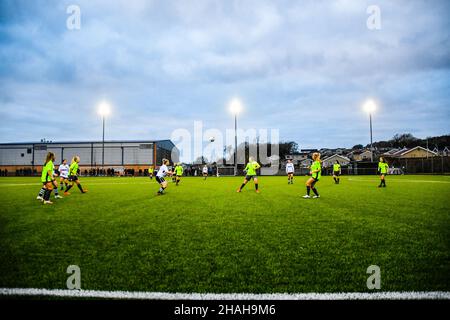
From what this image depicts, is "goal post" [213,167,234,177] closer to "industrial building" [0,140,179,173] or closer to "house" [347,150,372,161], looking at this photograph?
"industrial building" [0,140,179,173]

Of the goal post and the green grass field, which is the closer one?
the green grass field

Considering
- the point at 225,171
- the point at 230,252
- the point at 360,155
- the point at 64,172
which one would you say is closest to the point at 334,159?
the point at 360,155

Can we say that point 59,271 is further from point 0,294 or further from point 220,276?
point 220,276

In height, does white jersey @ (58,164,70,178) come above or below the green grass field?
above

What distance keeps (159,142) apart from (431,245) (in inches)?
2625

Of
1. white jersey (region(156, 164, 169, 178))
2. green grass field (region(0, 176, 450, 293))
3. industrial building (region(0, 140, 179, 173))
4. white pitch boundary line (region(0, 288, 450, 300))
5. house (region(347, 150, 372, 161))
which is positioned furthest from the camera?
house (region(347, 150, 372, 161))

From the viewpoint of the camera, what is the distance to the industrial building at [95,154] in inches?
2534

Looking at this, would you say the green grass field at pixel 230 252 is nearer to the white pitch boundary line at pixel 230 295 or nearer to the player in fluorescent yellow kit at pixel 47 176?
the white pitch boundary line at pixel 230 295

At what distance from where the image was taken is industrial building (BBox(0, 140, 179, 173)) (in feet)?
211

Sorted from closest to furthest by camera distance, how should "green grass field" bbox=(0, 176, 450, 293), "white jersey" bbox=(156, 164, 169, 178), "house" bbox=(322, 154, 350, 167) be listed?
"green grass field" bbox=(0, 176, 450, 293) < "white jersey" bbox=(156, 164, 169, 178) < "house" bbox=(322, 154, 350, 167)

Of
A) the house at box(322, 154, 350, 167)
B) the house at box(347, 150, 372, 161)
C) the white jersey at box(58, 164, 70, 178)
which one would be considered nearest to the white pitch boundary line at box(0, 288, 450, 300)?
the white jersey at box(58, 164, 70, 178)

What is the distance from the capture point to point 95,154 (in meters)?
64.7
